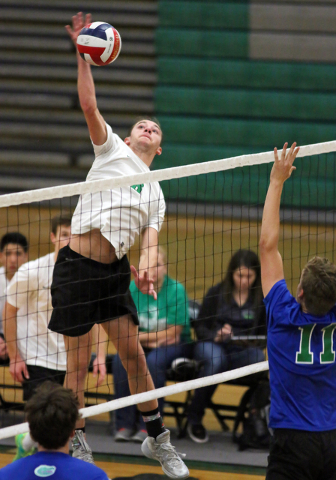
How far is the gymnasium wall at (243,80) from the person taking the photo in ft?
34.5

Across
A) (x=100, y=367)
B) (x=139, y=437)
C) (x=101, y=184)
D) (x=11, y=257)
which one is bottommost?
(x=139, y=437)

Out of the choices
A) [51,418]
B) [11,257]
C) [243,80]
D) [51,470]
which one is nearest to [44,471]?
[51,470]

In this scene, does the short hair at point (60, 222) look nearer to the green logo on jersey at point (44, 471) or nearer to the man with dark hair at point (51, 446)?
the man with dark hair at point (51, 446)

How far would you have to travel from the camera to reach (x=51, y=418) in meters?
2.39

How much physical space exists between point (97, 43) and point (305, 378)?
2075 millimetres

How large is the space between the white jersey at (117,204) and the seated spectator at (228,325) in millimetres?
1331

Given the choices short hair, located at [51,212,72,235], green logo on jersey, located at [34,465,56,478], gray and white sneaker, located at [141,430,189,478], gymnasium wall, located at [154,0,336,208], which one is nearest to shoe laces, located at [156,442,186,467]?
gray and white sneaker, located at [141,430,189,478]

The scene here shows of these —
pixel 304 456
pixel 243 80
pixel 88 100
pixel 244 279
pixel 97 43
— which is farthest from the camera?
pixel 243 80

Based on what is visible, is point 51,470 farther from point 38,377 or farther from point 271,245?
point 38,377

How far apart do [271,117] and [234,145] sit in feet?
2.37

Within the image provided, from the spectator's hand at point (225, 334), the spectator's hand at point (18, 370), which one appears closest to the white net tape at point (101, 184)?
the spectator's hand at point (18, 370)

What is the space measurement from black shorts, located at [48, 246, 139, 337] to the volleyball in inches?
42.0

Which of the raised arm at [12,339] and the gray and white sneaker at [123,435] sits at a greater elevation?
the raised arm at [12,339]

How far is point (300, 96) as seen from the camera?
10.5 meters
